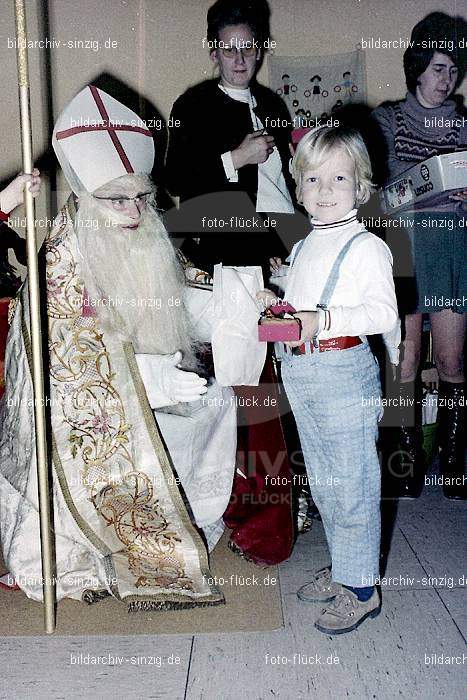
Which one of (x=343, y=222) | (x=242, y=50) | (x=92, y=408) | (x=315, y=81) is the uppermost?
(x=315, y=81)

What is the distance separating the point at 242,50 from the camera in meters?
2.43

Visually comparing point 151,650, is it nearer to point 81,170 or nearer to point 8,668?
point 8,668

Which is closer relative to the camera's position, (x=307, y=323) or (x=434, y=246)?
(x=307, y=323)

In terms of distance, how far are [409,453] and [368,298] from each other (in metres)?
1.25

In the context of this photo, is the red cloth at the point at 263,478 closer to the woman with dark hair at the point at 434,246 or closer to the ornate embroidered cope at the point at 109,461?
the ornate embroidered cope at the point at 109,461

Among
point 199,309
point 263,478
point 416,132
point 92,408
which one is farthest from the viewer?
point 416,132

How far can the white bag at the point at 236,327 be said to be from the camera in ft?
6.27

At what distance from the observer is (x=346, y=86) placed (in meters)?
3.80

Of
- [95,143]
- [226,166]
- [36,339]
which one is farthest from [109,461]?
[226,166]

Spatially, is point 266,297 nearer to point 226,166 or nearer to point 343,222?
point 343,222

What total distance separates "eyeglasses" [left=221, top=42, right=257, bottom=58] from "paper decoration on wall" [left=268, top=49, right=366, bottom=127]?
1.34 metres

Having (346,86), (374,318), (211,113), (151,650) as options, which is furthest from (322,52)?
(151,650)

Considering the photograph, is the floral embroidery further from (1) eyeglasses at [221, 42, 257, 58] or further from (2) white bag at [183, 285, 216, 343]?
(1) eyeglasses at [221, 42, 257, 58]

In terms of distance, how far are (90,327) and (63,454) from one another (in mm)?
348
